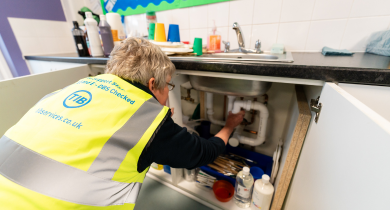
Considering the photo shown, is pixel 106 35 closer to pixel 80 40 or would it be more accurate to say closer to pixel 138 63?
pixel 80 40

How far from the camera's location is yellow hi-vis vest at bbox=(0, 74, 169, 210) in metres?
0.33

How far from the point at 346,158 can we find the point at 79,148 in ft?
1.74

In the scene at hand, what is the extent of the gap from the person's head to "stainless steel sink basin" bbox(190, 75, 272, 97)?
267mm

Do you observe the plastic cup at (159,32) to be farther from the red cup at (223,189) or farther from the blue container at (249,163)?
the red cup at (223,189)

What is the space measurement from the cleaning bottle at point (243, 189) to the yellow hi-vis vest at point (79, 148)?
0.55 metres

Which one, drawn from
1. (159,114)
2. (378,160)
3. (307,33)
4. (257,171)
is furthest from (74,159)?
(307,33)

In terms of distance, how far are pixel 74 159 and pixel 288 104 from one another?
110cm

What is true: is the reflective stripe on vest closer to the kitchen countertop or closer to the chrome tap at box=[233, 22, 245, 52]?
the kitchen countertop

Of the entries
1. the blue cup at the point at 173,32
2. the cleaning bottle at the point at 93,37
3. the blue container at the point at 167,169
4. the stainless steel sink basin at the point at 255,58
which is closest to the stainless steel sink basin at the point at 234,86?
the stainless steel sink basin at the point at 255,58

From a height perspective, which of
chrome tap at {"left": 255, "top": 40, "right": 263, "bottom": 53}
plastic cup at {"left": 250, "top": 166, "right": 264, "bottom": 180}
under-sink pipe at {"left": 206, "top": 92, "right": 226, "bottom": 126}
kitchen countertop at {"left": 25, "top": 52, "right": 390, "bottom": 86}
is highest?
chrome tap at {"left": 255, "top": 40, "right": 263, "bottom": 53}

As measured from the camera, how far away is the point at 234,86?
28.2 inches

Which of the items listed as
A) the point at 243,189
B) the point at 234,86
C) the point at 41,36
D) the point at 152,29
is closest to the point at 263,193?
the point at 243,189

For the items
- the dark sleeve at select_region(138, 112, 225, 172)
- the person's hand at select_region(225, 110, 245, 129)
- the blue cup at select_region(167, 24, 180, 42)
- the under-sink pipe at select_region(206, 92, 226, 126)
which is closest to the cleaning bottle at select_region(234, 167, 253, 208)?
the person's hand at select_region(225, 110, 245, 129)

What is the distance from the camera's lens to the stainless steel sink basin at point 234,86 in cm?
69
